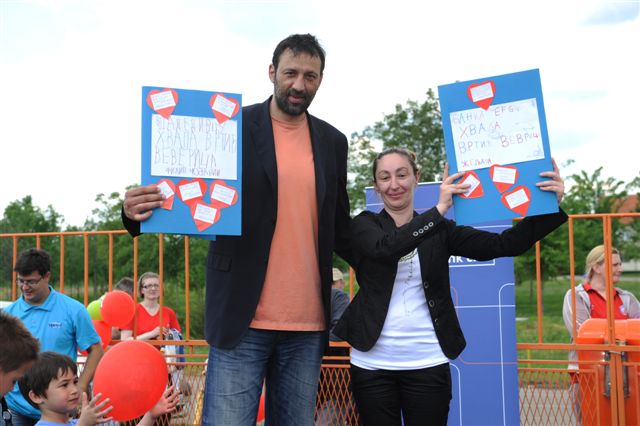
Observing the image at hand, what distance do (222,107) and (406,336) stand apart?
1223 millimetres

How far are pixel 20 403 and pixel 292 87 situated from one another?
3168 millimetres

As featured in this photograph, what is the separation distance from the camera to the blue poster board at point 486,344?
15.4 feet

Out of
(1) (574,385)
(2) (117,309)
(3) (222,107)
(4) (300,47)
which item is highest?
(4) (300,47)

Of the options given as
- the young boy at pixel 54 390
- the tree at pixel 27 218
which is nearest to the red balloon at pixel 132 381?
the young boy at pixel 54 390

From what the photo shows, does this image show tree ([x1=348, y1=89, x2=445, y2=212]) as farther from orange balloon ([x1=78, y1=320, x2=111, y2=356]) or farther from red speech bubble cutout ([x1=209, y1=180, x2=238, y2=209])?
red speech bubble cutout ([x1=209, y1=180, x2=238, y2=209])

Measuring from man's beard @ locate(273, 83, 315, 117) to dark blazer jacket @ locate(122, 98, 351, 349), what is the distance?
8 cm

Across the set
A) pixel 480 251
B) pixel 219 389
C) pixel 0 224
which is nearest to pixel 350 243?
pixel 480 251

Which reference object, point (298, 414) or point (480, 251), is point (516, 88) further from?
point (298, 414)

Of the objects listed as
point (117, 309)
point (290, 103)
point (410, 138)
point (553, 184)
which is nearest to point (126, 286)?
point (117, 309)

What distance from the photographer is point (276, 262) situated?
2824mm

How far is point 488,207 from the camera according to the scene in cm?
302

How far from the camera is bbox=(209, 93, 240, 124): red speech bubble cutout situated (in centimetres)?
291

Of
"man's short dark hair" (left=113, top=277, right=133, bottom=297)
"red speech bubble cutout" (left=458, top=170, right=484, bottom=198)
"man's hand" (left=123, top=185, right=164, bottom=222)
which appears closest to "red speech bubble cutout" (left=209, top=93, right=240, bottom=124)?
"man's hand" (left=123, top=185, right=164, bottom=222)

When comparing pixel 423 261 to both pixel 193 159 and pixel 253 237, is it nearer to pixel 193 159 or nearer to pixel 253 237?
pixel 253 237
